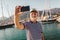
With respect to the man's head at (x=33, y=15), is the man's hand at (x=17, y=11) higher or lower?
higher

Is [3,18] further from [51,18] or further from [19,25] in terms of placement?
Result: [19,25]

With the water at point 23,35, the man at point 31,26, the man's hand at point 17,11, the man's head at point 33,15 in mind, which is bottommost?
the water at point 23,35

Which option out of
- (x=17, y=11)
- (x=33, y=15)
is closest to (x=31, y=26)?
(x=33, y=15)

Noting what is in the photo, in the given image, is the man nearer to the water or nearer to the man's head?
the man's head

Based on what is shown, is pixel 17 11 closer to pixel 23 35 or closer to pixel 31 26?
pixel 31 26

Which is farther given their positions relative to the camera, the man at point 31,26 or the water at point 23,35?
the water at point 23,35

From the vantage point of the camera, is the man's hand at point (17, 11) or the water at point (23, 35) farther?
the water at point (23, 35)

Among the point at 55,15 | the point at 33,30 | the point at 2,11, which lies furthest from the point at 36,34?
the point at 55,15

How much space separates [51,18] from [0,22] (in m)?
9.85

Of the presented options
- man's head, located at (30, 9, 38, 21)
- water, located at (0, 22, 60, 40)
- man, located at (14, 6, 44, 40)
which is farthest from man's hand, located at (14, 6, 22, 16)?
water, located at (0, 22, 60, 40)

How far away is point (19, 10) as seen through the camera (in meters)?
2.49

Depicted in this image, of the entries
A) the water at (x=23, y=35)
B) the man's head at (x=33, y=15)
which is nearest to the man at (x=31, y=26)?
the man's head at (x=33, y=15)

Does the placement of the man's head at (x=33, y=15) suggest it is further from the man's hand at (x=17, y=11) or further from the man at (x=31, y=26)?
the man's hand at (x=17, y=11)

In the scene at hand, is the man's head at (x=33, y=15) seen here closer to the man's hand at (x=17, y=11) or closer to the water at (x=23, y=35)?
the man's hand at (x=17, y=11)
